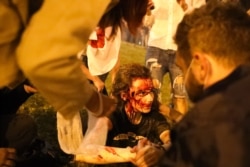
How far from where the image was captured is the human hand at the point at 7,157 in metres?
2.90

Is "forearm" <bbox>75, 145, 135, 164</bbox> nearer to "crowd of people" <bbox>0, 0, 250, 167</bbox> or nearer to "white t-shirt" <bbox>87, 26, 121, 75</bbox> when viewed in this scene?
"crowd of people" <bbox>0, 0, 250, 167</bbox>

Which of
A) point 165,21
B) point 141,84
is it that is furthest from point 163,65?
point 141,84

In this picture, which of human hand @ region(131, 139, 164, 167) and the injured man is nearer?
human hand @ region(131, 139, 164, 167)

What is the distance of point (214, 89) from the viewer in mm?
1761

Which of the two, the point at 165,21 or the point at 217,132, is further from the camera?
the point at 165,21

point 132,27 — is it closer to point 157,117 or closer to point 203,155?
point 203,155

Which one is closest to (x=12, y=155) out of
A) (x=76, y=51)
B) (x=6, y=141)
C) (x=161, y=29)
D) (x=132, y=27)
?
(x=6, y=141)

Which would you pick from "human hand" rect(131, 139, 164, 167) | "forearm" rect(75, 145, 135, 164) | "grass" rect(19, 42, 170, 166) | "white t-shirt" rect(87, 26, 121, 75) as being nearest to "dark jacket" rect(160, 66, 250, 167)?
"human hand" rect(131, 139, 164, 167)

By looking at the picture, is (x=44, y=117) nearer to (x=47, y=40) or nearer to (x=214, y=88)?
(x=214, y=88)

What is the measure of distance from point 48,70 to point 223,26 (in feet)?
2.45

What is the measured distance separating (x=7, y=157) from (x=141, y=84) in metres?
0.90

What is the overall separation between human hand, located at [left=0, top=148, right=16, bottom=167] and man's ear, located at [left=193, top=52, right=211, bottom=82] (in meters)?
1.35

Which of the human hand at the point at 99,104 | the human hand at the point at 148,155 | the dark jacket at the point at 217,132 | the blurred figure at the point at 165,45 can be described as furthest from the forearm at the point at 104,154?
the blurred figure at the point at 165,45

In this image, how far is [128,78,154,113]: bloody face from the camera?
10.9 ft
